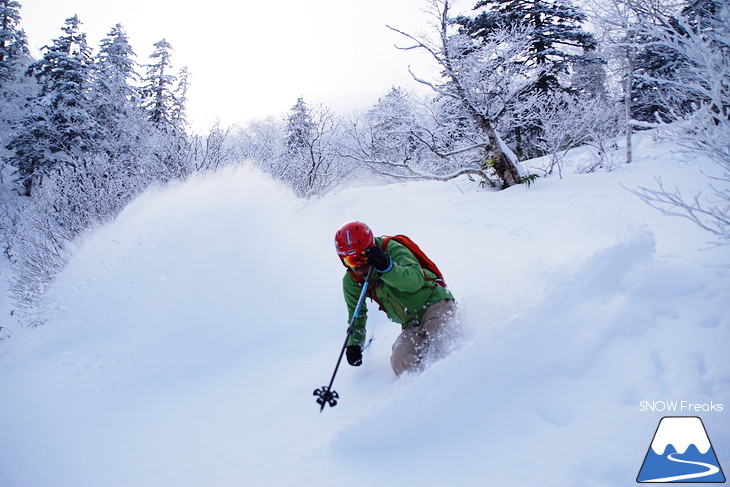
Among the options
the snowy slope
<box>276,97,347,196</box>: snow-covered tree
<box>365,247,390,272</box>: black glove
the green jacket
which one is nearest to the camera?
the snowy slope

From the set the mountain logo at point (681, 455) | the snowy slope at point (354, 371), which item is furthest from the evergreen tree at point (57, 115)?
the mountain logo at point (681, 455)

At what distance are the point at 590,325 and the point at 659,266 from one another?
121cm

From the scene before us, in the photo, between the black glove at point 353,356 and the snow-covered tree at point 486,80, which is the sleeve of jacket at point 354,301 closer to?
the black glove at point 353,356

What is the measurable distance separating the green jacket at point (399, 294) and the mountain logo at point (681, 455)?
1748 mm

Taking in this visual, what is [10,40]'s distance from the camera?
77.9 ft

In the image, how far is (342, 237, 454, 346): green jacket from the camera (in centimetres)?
312

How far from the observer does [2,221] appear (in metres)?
16.5

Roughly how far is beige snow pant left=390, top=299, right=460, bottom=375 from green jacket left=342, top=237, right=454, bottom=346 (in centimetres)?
10

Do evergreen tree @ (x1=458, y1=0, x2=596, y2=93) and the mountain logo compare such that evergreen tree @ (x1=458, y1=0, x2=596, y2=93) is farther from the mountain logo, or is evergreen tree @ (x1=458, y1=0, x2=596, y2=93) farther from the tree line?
the mountain logo

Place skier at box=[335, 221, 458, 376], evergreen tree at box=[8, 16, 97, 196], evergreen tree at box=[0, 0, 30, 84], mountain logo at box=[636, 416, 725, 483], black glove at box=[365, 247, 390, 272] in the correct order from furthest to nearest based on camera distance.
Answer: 1. evergreen tree at box=[0, 0, 30, 84]
2. evergreen tree at box=[8, 16, 97, 196]
3. skier at box=[335, 221, 458, 376]
4. black glove at box=[365, 247, 390, 272]
5. mountain logo at box=[636, 416, 725, 483]

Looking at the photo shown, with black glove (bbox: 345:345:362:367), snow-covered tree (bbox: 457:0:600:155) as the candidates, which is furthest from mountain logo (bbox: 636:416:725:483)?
snow-covered tree (bbox: 457:0:600:155)

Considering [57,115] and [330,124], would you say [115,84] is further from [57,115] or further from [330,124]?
[330,124]

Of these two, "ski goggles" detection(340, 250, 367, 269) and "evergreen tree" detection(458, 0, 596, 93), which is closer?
"ski goggles" detection(340, 250, 367, 269)

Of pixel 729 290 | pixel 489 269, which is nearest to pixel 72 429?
pixel 489 269
